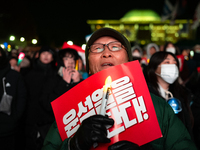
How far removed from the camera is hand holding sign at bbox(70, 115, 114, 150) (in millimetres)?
841

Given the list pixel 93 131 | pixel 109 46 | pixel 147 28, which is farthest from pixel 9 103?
pixel 147 28

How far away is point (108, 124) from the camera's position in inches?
34.1

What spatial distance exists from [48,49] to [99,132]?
331 cm

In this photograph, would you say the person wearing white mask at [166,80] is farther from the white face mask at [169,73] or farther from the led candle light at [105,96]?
the led candle light at [105,96]

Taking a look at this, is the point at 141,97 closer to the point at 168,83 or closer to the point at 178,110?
the point at 178,110

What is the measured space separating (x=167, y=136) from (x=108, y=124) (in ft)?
1.70

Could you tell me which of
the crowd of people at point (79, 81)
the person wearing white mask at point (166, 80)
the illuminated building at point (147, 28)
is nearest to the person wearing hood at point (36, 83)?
the crowd of people at point (79, 81)

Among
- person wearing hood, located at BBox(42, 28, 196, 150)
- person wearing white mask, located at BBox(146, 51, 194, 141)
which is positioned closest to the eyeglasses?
person wearing hood, located at BBox(42, 28, 196, 150)

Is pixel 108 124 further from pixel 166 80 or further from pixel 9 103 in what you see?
pixel 9 103

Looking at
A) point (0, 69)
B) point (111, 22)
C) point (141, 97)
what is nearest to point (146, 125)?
point (141, 97)

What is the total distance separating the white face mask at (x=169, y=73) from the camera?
7.80 feet

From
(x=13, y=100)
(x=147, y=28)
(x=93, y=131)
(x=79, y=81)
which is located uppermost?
(x=147, y=28)

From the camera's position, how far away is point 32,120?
3391mm

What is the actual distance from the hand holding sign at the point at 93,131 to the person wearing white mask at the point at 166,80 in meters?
1.50
